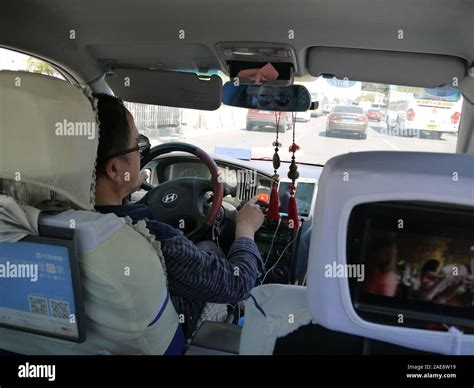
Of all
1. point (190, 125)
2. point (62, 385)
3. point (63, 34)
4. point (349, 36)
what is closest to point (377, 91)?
point (349, 36)

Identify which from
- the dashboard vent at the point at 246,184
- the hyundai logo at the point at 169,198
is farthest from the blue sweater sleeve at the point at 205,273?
the dashboard vent at the point at 246,184

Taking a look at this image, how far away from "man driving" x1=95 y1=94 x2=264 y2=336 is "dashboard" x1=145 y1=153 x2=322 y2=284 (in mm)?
900

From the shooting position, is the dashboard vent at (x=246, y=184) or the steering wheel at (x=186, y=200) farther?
Result: the dashboard vent at (x=246, y=184)

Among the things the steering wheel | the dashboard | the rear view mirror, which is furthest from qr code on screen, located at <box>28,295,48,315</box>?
the rear view mirror

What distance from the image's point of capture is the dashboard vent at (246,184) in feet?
11.0

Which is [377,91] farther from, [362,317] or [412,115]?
[362,317]

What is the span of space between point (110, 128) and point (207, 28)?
1031 millimetres

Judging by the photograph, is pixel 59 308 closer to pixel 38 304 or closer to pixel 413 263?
pixel 38 304

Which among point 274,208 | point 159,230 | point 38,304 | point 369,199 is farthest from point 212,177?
point 369,199

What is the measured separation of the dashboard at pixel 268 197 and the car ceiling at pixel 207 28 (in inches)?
30.6

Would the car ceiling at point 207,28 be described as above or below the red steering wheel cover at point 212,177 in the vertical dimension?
above

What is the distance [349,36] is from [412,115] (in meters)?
0.91

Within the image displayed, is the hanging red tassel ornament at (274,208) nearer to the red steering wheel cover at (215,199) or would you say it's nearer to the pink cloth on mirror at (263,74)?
the red steering wheel cover at (215,199)

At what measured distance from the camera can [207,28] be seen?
2.29 metres
